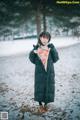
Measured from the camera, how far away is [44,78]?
245cm

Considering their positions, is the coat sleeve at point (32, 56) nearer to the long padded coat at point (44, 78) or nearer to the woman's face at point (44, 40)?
the long padded coat at point (44, 78)

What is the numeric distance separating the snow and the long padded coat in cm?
9

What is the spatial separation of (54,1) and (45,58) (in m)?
0.69

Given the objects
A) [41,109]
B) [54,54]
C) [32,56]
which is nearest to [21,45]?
[32,56]

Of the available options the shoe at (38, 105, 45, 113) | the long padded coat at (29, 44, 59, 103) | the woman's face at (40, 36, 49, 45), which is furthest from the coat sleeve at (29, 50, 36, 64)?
the shoe at (38, 105, 45, 113)

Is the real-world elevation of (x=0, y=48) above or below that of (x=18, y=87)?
above

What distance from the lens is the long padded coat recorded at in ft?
8.00

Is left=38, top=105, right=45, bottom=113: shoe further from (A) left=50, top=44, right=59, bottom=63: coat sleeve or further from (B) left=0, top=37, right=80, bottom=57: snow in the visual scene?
(B) left=0, top=37, right=80, bottom=57: snow

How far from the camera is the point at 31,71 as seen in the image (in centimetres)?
251

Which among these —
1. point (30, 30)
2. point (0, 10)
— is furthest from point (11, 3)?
point (30, 30)

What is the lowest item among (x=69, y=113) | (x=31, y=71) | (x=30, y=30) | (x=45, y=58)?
(x=69, y=113)

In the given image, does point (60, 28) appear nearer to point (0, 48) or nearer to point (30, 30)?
point (30, 30)

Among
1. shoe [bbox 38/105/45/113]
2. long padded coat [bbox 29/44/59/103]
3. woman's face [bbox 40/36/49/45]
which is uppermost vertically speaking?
woman's face [bbox 40/36/49/45]

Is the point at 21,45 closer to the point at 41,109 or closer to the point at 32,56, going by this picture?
the point at 32,56
